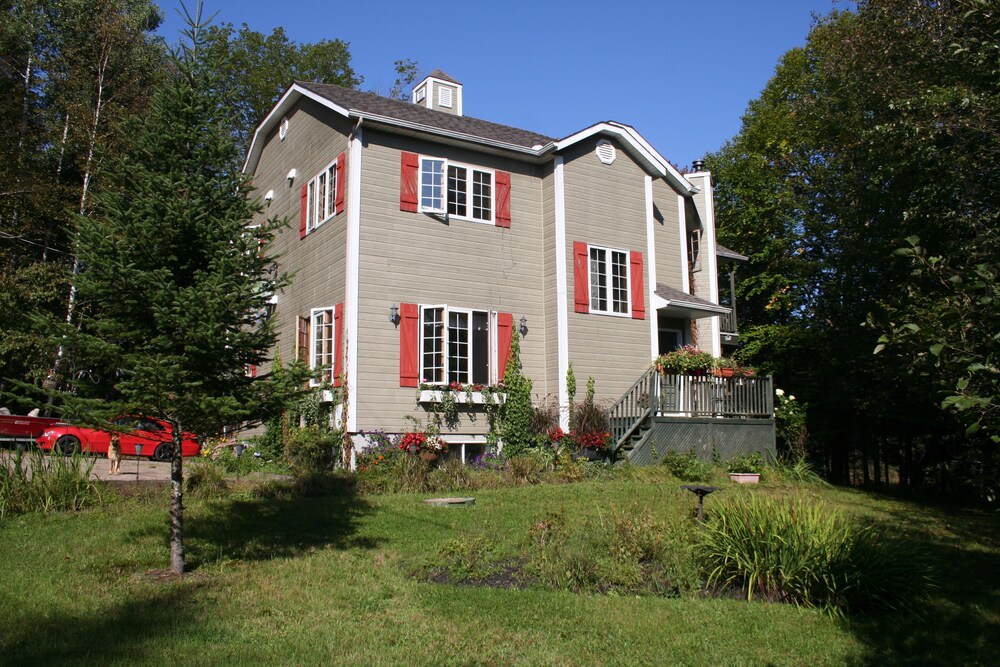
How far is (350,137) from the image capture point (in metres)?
14.9

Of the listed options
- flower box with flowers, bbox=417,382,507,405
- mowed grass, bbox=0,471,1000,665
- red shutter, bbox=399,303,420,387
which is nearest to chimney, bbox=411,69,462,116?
red shutter, bbox=399,303,420,387

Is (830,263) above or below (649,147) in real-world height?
below

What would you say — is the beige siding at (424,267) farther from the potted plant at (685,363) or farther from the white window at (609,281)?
the potted plant at (685,363)

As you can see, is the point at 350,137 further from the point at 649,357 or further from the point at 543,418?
the point at 649,357

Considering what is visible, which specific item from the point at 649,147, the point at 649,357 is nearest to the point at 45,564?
the point at 649,357

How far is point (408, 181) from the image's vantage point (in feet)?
49.4

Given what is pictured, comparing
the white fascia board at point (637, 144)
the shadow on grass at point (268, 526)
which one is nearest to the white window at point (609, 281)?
the white fascia board at point (637, 144)

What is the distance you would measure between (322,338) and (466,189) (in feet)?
13.9

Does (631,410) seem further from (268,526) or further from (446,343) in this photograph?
(268,526)

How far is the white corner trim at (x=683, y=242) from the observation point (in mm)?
18453

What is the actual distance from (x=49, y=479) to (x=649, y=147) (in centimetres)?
1360

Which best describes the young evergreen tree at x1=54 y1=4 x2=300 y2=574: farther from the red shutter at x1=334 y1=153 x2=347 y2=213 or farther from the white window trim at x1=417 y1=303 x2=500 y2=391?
the red shutter at x1=334 y1=153 x2=347 y2=213

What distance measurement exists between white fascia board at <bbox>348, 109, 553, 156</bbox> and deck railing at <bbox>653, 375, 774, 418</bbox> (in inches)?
217

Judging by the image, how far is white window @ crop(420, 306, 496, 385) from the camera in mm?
14617
